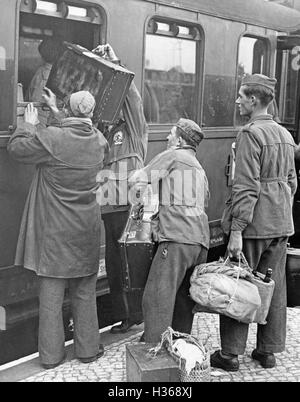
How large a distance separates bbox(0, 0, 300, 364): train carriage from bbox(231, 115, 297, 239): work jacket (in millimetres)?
1358

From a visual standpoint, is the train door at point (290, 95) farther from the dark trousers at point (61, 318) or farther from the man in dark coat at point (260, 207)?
the dark trousers at point (61, 318)

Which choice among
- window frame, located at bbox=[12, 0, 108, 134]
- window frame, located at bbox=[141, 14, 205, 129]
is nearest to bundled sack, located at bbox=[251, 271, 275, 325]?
window frame, located at bbox=[12, 0, 108, 134]

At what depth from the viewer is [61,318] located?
3.77 meters

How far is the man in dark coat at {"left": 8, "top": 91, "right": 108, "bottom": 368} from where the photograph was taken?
3.62 meters

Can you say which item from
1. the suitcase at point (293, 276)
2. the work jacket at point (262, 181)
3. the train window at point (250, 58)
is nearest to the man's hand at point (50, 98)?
the work jacket at point (262, 181)

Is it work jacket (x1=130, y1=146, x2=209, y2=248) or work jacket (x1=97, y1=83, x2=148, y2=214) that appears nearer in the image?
Result: work jacket (x1=130, y1=146, x2=209, y2=248)

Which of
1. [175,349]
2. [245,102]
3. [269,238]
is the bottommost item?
[175,349]

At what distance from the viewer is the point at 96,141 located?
3.78 metres

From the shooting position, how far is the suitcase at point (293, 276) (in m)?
5.02

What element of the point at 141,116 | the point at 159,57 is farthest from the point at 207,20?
the point at 141,116

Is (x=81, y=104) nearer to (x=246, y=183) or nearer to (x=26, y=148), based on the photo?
(x=26, y=148)

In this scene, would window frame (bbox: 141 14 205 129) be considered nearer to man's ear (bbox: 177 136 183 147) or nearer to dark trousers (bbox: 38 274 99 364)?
man's ear (bbox: 177 136 183 147)
